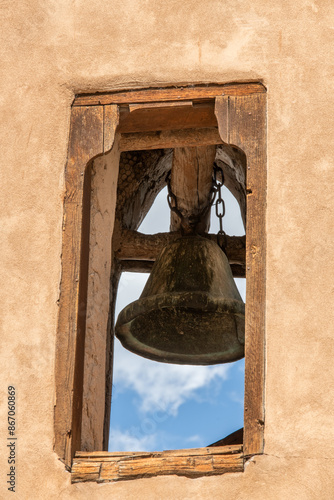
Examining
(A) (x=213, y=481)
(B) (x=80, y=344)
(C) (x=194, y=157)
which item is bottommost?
(A) (x=213, y=481)

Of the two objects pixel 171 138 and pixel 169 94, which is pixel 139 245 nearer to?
pixel 171 138

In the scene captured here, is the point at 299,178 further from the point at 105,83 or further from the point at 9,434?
the point at 9,434

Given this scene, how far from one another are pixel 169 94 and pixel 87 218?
57 cm

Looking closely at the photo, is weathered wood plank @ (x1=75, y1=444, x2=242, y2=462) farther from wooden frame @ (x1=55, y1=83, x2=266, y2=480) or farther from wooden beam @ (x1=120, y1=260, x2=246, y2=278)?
wooden beam @ (x1=120, y1=260, x2=246, y2=278)

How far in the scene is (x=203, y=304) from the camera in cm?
591

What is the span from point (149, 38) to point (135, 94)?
9.8 inches

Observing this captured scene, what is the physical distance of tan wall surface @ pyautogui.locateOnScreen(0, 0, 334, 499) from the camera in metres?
5.16

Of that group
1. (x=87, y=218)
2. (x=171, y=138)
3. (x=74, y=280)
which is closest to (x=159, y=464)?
(x=74, y=280)

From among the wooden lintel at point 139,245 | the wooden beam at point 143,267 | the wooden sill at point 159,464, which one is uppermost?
the wooden lintel at point 139,245

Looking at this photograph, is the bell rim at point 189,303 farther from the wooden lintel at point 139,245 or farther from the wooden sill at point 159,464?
the wooden sill at point 159,464

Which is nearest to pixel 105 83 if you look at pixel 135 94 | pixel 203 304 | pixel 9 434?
pixel 135 94

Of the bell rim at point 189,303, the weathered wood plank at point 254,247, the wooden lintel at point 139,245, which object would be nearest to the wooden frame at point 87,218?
the weathered wood plank at point 254,247

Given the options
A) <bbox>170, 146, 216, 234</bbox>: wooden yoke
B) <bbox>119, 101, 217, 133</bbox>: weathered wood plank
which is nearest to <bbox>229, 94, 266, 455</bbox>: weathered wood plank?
<bbox>119, 101, 217, 133</bbox>: weathered wood plank

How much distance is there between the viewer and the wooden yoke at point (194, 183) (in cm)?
651
